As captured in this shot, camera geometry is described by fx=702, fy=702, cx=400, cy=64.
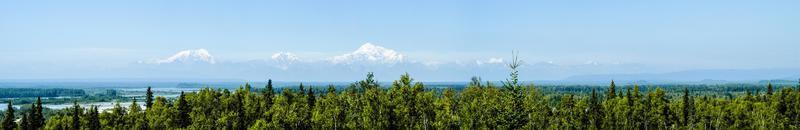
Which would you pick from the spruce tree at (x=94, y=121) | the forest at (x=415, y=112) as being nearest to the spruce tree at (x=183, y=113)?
the forest at (x=415, y=112)

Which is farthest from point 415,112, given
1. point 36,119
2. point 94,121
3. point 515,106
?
point 36,119

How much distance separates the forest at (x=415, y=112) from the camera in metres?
54.4

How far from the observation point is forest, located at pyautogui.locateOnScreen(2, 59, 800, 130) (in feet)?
178

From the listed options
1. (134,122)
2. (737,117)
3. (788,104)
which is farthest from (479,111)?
(788,104)

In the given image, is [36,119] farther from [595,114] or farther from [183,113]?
[595,114]

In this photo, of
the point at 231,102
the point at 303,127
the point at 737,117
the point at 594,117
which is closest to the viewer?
the point at 303,127

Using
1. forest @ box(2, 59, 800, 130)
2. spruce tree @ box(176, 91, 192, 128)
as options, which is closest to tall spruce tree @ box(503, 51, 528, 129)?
forest @ box(2, 59, 800, 130)

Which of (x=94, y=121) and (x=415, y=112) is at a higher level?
(x=415, y=112)

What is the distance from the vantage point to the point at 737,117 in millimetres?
82500

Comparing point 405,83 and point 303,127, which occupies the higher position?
point 405,83

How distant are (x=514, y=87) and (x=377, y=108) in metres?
21.4

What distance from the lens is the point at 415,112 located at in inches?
2195

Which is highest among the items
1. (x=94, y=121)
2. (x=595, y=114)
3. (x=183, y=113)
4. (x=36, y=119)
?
(x=183, y=113)

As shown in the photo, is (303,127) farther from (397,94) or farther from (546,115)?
(546,115)
